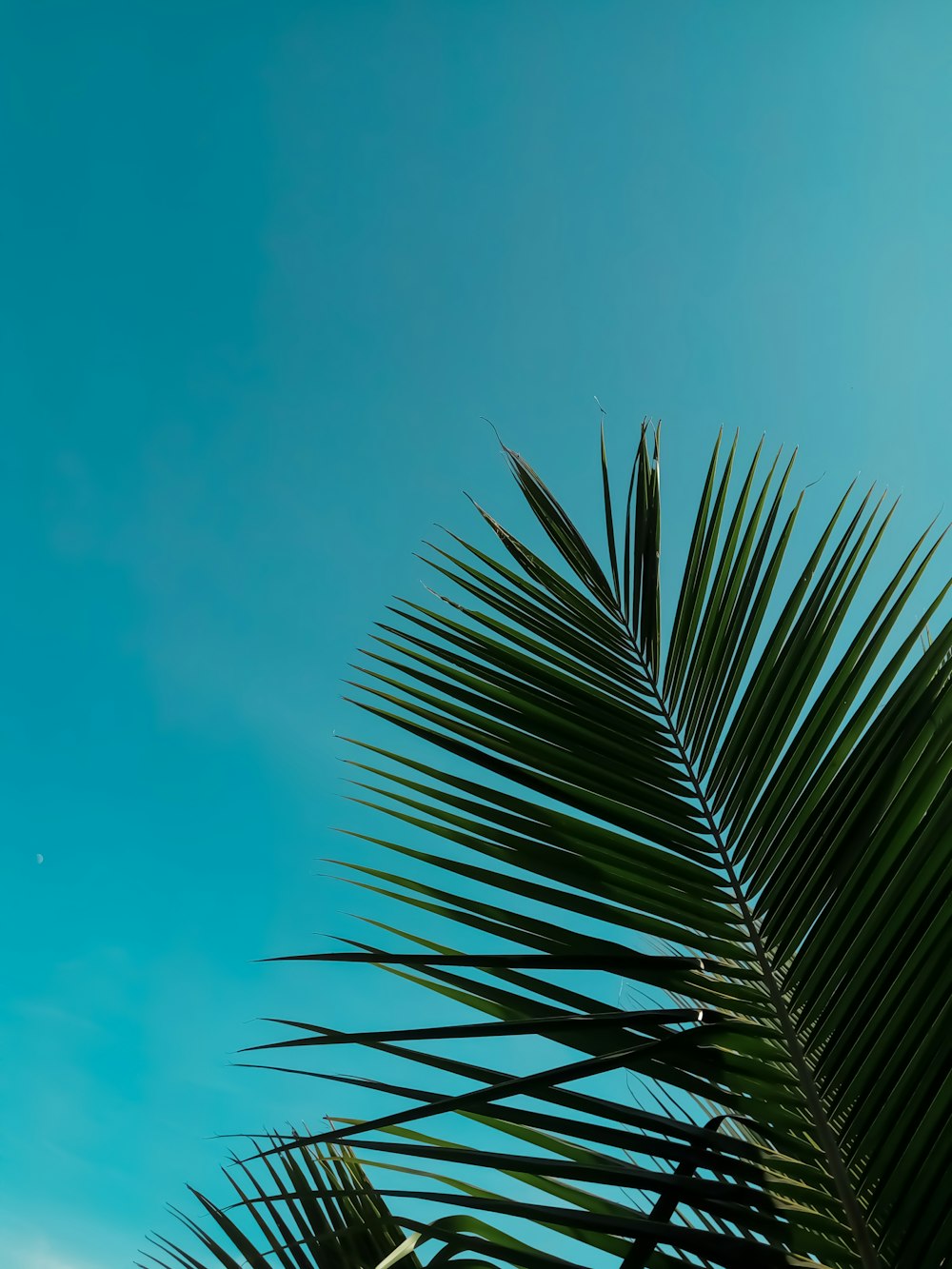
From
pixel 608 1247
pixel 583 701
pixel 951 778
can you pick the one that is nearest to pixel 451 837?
pixel 583 701

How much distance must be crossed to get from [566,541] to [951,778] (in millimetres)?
999

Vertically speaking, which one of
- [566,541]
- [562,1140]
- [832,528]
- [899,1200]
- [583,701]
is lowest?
[899,1200]

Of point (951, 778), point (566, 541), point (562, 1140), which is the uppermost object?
point (566, 541)

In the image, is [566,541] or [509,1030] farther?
[566,541]

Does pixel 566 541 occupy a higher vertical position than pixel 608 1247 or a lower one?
higher

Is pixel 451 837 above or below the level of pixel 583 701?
below

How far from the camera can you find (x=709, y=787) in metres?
1.20

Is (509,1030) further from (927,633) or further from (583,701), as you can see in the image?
(927,633)

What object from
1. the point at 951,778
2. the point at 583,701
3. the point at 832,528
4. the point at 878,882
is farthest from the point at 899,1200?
the point at 832,528

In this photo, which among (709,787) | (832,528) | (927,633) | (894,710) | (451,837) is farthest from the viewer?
(927,633)

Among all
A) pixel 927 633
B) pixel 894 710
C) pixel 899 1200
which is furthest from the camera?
pixel 927 633

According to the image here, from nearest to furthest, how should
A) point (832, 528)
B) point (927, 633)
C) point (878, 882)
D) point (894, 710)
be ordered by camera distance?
point (878, 882) < point (894, 710) < point (832, 528) < point (927, 633)

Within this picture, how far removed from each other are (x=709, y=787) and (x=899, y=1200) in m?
0.52

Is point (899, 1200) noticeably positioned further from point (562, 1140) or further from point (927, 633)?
point (927, 633)
